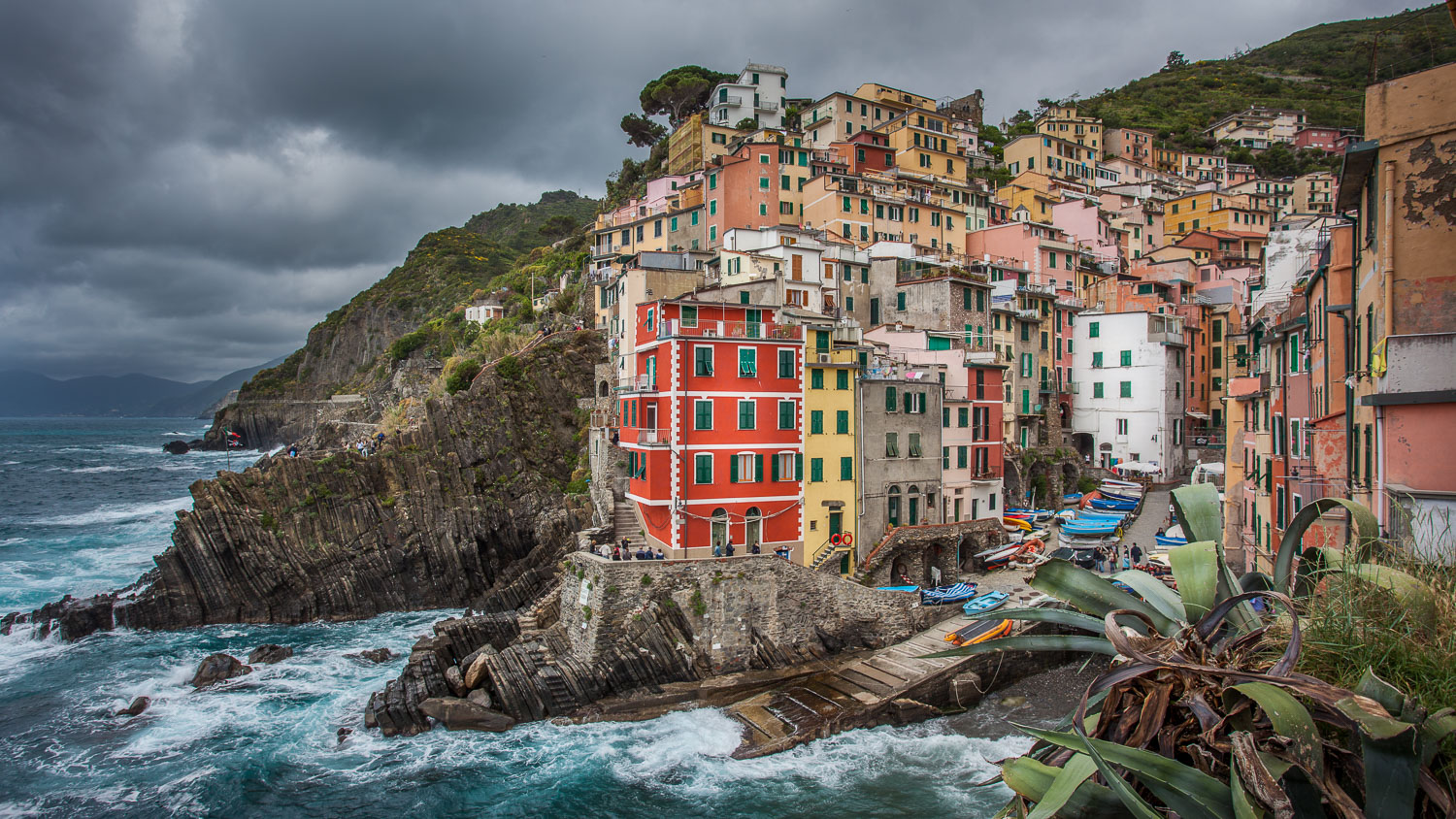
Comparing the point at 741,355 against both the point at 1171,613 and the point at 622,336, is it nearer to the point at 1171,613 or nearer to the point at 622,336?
the point at 622,336

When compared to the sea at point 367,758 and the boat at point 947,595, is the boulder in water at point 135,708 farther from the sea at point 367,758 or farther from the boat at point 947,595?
the boat at point 947,595

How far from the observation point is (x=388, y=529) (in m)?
44.5

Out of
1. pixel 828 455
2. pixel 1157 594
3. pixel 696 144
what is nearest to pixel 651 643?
pixel 828 455

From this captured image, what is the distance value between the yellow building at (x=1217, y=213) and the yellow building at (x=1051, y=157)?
9.94 metres

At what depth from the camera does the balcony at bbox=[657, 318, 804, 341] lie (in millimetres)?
33094

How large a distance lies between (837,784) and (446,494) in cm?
3095

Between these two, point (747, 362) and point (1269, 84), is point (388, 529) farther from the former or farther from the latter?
point (1269, 84)

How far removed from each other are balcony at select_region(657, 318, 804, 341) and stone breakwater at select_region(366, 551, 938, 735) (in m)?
9.29

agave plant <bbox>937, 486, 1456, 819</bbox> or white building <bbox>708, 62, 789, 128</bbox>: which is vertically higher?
white building <bbox>708, 62, 789, 128</bbox>

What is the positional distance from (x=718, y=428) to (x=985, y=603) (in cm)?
1310

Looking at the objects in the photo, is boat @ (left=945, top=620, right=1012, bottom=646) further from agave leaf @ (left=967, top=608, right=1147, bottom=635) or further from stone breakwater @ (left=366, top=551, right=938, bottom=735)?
agave leaf @ (left=967, top=608, right=1147, bottom=635)

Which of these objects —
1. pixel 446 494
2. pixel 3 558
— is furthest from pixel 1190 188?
pixel 3 558

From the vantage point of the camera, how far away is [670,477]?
32.5 metres

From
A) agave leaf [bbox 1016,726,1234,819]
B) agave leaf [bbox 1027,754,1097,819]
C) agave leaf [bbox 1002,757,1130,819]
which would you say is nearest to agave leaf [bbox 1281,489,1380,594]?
agave leaf [bbox 1016,726,1234,819]
